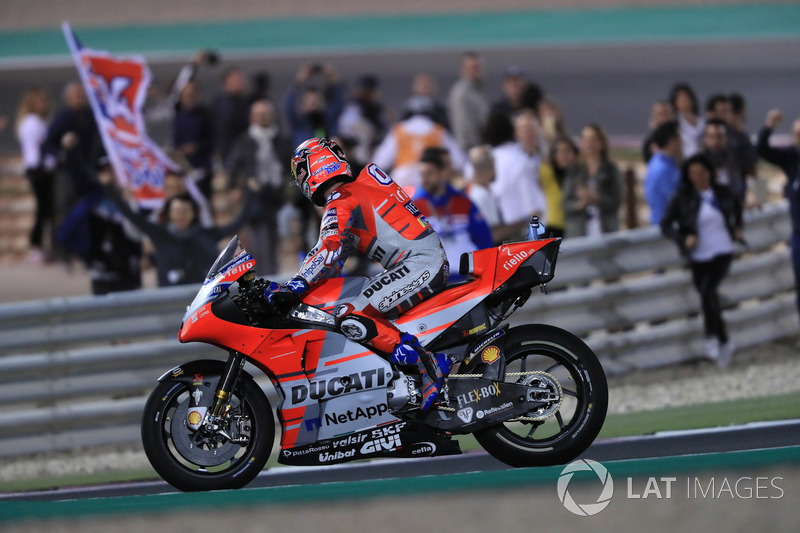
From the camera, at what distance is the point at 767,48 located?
853 inches

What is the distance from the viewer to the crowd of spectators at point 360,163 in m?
11.5

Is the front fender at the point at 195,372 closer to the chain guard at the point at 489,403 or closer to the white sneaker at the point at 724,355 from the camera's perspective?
Result: the chain guard at the point at 489,403

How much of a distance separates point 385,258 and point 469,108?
8373 millimetres

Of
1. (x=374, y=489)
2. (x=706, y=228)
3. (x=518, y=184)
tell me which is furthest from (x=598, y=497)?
(x=518, y=184)

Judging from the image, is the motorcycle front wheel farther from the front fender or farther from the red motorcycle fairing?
the red motorcycle fairing

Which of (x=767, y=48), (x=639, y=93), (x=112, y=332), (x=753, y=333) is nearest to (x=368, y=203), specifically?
(x=112, y=332)

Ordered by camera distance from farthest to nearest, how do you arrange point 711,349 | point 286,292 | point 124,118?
1. point 124,118
2. point 711,349
3. point 286,292

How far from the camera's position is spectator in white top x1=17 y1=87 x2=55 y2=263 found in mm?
16062

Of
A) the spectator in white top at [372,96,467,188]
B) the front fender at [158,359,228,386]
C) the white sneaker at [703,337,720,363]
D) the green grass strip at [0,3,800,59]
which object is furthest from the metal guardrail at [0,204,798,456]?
the green grass strip at [0,3,800,59]

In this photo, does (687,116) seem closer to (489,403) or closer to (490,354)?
(490,354)

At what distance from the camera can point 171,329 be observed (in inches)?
420

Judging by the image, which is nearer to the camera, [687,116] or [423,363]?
[423,363]

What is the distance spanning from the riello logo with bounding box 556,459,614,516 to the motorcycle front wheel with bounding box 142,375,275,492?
A: 69.7 inches

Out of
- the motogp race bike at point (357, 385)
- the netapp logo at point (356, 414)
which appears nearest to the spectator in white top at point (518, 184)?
the motogp race bike at point (357, 385)
